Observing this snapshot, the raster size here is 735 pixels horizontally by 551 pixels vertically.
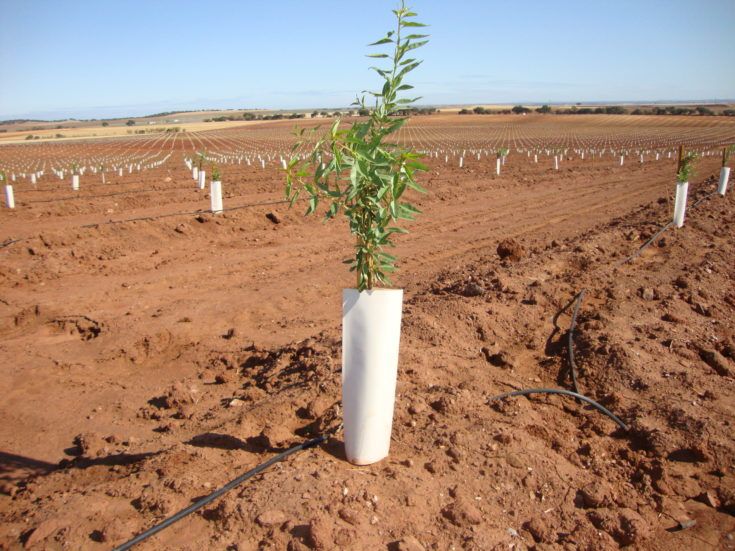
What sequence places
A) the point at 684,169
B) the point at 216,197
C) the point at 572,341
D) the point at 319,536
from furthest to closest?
the point at 216,197, the point at 684,169, the point at 572,341, the point at 319,536

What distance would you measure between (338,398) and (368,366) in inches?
45.7

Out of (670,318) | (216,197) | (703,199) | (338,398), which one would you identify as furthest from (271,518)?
(703,199)

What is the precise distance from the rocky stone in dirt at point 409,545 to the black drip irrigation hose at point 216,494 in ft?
3.11

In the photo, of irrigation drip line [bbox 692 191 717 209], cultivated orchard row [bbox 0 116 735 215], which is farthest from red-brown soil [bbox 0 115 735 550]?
irrigation drip line [bbox 692 191 717 209]

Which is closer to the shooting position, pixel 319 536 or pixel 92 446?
pixel 319 536

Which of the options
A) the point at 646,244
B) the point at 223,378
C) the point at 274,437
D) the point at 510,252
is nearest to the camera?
the point at 274,437

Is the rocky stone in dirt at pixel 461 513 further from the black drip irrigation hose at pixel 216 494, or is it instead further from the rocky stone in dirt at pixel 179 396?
the rocky stone in dirt at pixel 179 396

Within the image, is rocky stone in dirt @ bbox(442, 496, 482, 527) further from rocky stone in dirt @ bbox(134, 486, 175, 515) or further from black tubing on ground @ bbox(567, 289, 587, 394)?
black tubing on ground @ bbox(567, 289, 587, 394)

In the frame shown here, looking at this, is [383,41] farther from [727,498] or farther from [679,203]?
[679,203]

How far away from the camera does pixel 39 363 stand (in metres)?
5.89

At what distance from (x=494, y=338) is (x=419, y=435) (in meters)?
2.08

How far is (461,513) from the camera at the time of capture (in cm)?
299

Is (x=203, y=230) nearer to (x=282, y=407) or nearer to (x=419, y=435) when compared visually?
(x=282, y=407)

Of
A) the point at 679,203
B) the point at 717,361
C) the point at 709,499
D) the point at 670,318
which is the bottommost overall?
the point at 709,499
